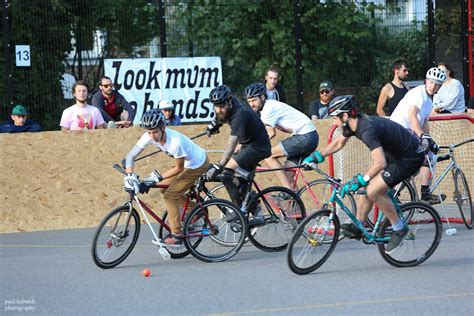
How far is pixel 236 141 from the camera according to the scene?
11578 mm

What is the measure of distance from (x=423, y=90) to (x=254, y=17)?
4.99 meters

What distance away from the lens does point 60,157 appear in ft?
48.1

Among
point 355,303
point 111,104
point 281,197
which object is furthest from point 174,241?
point 111,104

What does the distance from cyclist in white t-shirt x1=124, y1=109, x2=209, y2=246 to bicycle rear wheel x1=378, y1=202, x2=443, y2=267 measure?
2.16m

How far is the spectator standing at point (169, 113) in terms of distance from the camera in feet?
47.9

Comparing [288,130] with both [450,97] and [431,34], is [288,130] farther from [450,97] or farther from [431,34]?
[431,34]

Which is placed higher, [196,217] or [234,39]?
[234,39]

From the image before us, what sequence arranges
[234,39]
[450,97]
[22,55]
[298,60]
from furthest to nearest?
[234,39] < [298,60] < [450,97] < [22,55]

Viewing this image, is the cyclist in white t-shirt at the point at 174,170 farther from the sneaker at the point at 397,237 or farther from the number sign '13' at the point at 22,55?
the number sign '13' at the point at 22,55

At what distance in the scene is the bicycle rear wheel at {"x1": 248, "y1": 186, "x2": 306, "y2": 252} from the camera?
11.7 meters

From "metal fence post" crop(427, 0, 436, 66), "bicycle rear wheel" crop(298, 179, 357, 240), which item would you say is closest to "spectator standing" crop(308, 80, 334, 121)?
"metal fence post" crop(427, 0, 436, 66)

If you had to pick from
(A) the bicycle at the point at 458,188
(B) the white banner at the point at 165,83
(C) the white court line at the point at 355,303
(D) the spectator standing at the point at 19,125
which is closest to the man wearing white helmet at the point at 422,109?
(A) the bicycle at the point at 458,188

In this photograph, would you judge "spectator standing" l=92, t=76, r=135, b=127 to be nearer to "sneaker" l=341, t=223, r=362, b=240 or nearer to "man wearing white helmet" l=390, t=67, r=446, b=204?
"man wearing white helmet" l=390, t=67, r=446, b=204

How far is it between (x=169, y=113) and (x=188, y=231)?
4.05 metres
